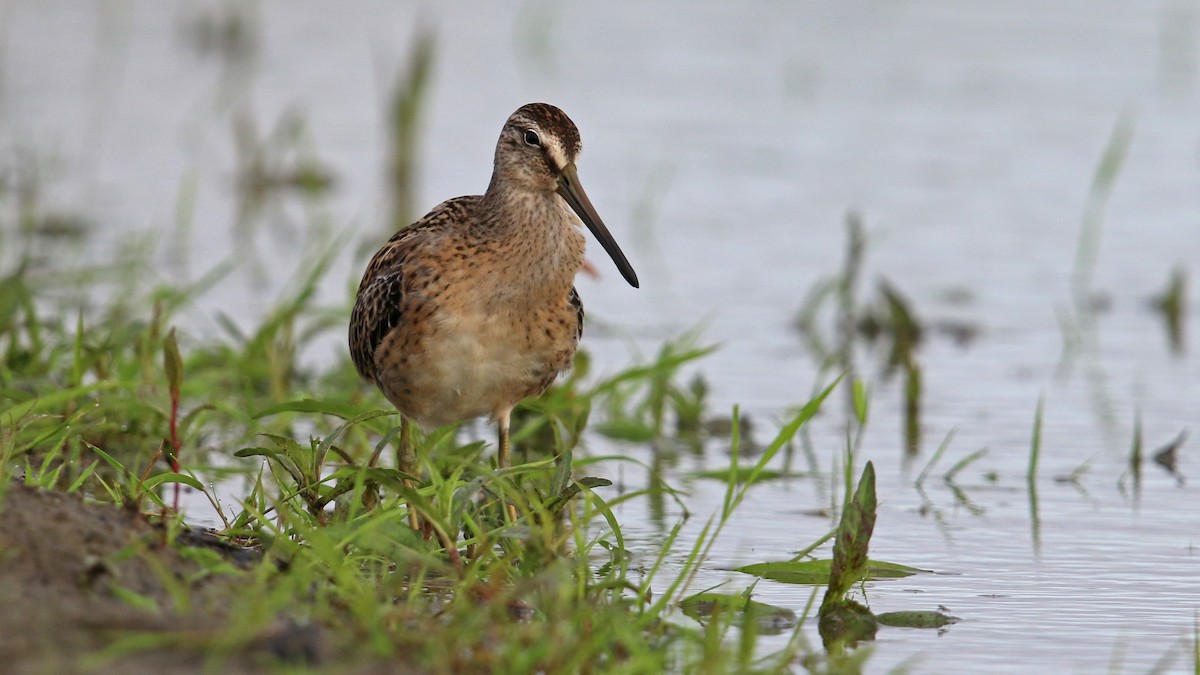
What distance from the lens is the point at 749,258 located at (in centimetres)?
916

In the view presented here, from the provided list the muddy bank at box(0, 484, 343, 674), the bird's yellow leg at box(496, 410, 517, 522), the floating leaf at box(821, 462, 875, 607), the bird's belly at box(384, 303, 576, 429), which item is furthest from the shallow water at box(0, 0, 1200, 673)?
the muddy bank at box(0, 484, 343, 674)

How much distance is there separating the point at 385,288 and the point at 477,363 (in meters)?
0.34

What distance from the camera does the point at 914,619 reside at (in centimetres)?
446

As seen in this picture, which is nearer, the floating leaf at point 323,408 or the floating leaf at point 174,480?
the floating leaf at point 174,480

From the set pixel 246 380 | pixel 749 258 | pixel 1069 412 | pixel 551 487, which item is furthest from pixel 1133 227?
pixel 551 487

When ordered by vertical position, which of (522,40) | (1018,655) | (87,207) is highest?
(522,40)

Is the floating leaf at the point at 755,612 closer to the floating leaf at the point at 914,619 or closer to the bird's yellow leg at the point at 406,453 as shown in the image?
the floating leaf at the point at 914,619

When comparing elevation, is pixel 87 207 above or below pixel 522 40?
below

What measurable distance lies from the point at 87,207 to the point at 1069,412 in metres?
5.00

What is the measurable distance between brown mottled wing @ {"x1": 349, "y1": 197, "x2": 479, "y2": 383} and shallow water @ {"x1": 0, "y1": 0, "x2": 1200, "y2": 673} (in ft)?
3.04

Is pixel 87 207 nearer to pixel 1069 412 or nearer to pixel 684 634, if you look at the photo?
pixel 1069 412

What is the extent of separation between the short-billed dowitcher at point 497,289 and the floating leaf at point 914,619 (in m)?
1.19

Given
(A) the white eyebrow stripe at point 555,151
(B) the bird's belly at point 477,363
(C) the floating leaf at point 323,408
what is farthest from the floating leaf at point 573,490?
(A) the white eyebrow stripe at point 555,151

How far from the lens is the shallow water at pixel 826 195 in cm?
531
